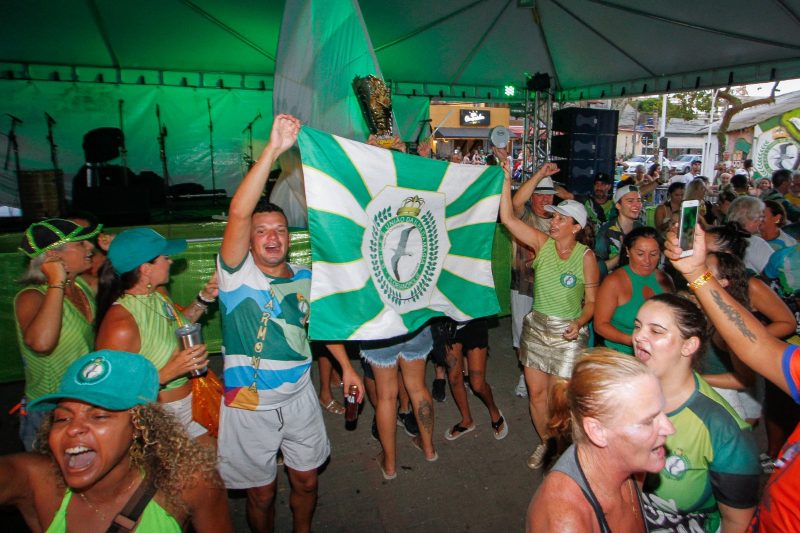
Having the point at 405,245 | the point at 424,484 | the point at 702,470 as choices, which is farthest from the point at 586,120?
the point at 702,470

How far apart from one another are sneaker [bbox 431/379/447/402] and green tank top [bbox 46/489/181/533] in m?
3.54

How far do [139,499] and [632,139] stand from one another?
171ft

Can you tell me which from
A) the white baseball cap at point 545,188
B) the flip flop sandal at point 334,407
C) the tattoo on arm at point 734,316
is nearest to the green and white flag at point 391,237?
the tattoo on arm at point 734,316

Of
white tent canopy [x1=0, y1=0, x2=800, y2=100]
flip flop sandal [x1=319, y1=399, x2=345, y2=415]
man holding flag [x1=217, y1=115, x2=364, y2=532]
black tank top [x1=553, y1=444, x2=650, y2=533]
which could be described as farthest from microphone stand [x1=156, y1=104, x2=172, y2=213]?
black tank top [x1=553, y1=444, x2=650, y2=533]

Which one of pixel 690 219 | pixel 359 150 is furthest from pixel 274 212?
pixel 690 219

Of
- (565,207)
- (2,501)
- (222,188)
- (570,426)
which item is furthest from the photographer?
(222,188)

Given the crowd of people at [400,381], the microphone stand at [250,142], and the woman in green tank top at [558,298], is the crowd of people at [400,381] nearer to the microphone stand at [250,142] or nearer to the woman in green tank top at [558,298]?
the woman in green tank top at [558,298]

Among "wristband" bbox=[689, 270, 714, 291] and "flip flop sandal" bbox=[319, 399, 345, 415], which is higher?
"wristband" bbox=[689, 270, 714, 291]

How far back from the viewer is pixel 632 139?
4625 cm

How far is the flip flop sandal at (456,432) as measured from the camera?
13.9ft

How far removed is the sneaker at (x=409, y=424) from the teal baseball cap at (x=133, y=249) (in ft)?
8.69

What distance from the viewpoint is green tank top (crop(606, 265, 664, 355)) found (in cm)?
347

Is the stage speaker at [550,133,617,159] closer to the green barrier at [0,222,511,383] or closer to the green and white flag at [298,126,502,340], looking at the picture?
the green barrier at [0,222,511,383]

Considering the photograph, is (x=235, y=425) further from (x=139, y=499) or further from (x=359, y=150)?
(x=359, y=150)
